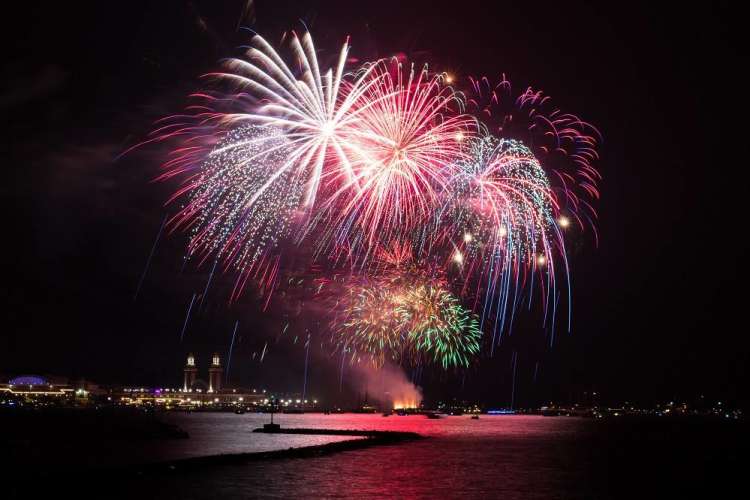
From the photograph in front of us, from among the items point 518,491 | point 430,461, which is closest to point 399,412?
point 430,461

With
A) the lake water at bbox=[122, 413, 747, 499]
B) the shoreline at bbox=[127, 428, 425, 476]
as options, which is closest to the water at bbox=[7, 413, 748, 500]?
the lake water at bbox=[122, 413, 747, 499]

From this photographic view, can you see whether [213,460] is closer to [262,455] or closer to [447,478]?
[262,455]

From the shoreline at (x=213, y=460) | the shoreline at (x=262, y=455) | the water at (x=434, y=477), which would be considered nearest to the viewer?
→ the water at (x=434, y=477)

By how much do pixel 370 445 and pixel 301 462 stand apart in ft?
47.4

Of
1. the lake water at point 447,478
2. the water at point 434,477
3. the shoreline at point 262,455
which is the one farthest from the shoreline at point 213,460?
the lake water at point 447,478

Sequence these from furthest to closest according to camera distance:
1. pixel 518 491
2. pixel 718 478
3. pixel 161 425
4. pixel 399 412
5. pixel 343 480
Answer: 1. pixel 399 412
2. pixel 161 425
3. pixel 718 478
4. pixel 343 480
5. pixel 518 491

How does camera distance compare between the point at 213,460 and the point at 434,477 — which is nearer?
the point at 434,477

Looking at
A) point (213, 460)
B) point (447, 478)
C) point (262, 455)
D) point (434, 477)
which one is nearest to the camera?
point (447, 478)

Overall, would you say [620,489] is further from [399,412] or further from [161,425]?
[399,412]

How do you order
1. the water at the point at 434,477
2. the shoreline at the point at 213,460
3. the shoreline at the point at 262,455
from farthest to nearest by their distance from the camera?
1. the shoreline at the point at 262,455
2. the shoreline at the point at 213,460
3. the water at the point at 434,477

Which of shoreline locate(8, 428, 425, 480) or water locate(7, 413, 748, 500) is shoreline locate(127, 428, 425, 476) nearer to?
shoreline locate(8, 428, 425, 480)

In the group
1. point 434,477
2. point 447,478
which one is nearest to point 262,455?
point 434,477

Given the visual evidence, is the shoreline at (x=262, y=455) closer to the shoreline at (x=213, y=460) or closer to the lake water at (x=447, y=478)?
the shoreline at (x=213, y=460)

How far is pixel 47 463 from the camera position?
1430 inches
